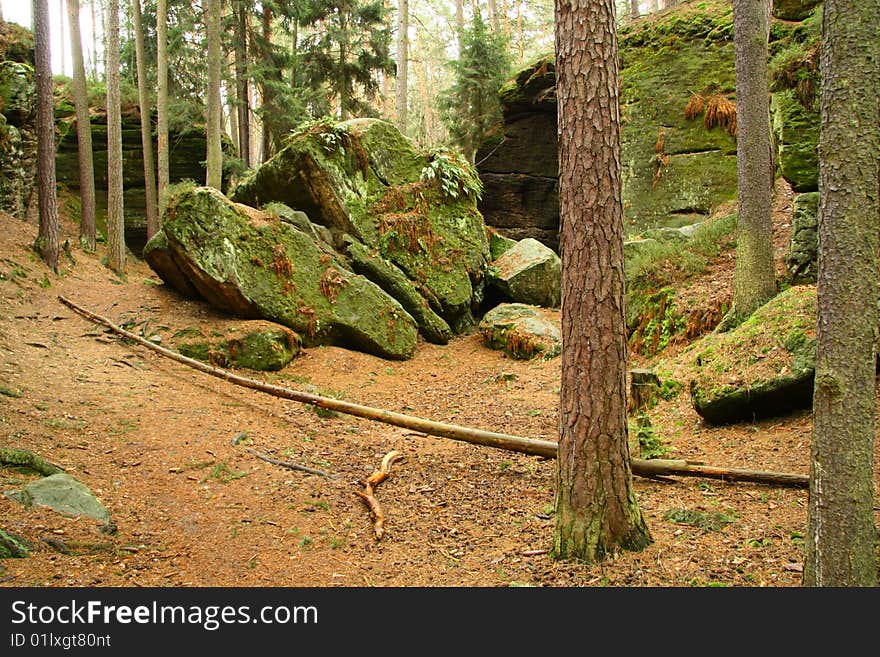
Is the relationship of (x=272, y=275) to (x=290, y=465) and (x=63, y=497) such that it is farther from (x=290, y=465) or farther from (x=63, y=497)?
(x=63, y=497)

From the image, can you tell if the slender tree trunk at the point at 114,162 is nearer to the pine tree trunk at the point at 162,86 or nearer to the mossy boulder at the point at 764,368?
the pine tree trunk at the point at 162,86

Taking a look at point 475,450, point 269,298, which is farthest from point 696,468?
point 269,298

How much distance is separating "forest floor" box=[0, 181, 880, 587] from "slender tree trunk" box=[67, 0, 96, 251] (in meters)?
7.26

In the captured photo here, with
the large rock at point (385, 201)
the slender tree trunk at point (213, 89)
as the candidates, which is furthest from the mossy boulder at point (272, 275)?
the slender tree trunk at point (213, 89)

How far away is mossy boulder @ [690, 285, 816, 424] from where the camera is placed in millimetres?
6512

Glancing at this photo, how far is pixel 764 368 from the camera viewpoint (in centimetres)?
671

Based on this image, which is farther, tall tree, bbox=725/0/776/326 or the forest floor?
tall tree, bbox=725/0/776/326

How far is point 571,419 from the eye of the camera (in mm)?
4469

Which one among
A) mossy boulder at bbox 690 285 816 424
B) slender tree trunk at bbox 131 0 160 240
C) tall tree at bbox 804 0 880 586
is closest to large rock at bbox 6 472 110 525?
tall tree at bbox 804 0 880 586

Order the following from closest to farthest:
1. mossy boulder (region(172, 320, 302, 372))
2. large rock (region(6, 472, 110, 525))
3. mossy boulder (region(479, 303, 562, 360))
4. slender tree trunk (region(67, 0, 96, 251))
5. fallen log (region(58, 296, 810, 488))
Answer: large rock (region(6, 472, 110, 525))
fallen log (region(58, 296, 810, 488))
mossy boulder (region(172, 320, 302, 372))
mossy boulder (region(479, 303, 562, 360))
slender tree trunk (region(67, 0, 96, 251))

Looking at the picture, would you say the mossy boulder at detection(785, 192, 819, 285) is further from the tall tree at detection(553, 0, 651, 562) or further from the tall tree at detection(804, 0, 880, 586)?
the tall tree at detection(553, 0, 651, 562)

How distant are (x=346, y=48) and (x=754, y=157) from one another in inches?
657

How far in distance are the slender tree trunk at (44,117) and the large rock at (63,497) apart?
30.6 feet

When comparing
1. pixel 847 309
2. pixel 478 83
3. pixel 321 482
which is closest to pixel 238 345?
pixel 321 482
